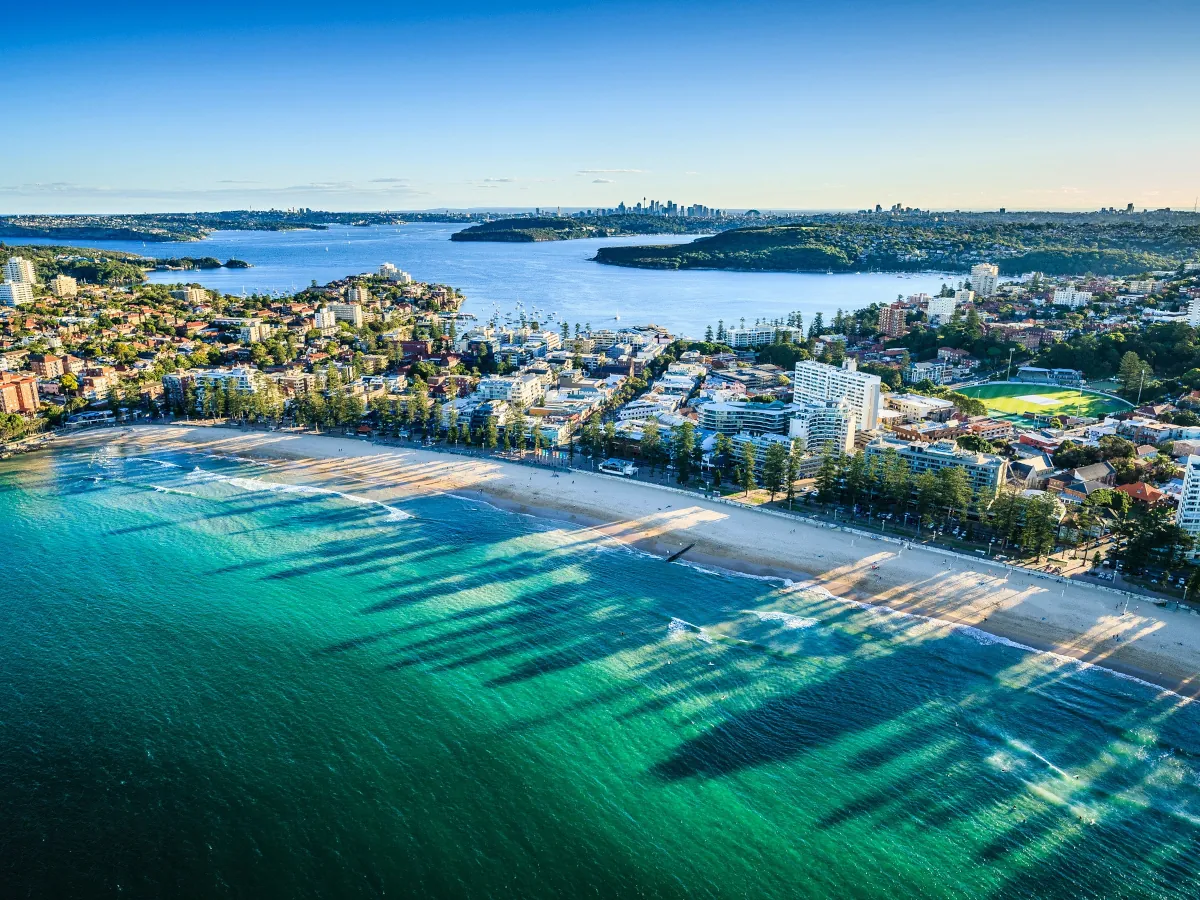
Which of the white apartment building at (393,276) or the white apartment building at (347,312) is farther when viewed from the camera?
the white apartment building at (393,276)

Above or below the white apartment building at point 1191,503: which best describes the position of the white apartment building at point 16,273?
above

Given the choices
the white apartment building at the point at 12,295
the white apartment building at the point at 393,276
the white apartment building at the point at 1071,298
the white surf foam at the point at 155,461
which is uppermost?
the white apartment building at the point at 393,276

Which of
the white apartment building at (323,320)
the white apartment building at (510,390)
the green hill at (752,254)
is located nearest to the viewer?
the white apartment building at (510,390)

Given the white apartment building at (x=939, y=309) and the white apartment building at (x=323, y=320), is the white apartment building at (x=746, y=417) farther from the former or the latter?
the white apartment building at (x=323, y=320)

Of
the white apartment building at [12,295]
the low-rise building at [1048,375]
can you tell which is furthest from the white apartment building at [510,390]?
the white apartment building at [12,295]

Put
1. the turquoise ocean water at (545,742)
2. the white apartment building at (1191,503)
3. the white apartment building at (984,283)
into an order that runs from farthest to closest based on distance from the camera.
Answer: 1. the white apartment building at (984,283)
2. the white apartment building at (1191,503)
3. the turquoise ocean water at (545,742)

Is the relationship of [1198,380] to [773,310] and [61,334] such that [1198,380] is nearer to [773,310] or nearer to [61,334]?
[773,310]

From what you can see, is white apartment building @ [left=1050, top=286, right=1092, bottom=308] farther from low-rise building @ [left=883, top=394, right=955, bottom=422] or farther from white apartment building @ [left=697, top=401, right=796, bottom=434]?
white apartment building @ [left=697, top=401, right=796, bottom=434]

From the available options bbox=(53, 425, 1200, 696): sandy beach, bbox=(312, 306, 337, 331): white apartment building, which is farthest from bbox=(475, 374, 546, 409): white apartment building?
bbox=(312, 306, 337, 331): white apartment building
